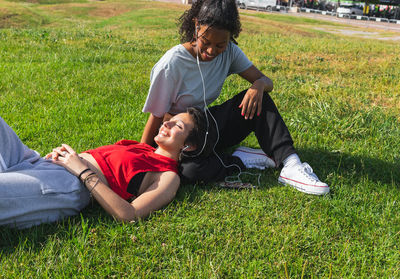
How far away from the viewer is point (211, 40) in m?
3.36

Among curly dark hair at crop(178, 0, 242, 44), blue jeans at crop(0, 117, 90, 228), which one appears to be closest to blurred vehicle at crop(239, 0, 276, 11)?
curly dark hair at crop(178, 0, 242, 44)

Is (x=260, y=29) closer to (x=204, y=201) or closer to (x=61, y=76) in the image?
(x=61, y=76)

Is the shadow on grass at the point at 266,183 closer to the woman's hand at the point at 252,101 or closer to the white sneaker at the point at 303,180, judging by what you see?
the white sneaker at the point at 303,180

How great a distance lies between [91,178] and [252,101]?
1.70 metres

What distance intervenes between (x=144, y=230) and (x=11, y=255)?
2.96ft

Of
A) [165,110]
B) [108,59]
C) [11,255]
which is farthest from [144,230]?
[108,59]

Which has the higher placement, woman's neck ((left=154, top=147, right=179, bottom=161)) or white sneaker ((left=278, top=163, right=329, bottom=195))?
woman's neck ((left=154, top=147, right=179, bottom=161))

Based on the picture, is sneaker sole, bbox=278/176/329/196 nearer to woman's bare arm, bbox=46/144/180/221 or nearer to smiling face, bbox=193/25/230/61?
woman's bare arm, bbox=46/144/180/221

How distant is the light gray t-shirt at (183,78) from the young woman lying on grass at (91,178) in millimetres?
373

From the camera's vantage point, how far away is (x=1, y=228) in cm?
267

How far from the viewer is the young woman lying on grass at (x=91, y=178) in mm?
2676

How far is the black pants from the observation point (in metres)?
3.47

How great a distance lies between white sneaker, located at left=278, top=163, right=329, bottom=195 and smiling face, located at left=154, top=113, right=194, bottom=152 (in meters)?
1.03

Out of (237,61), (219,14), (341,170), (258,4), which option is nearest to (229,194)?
(341,170)
